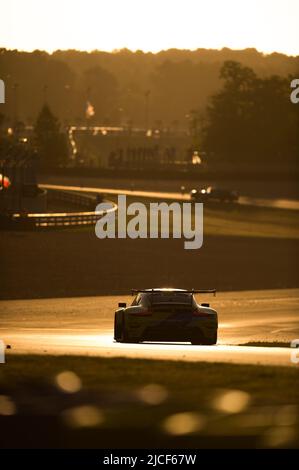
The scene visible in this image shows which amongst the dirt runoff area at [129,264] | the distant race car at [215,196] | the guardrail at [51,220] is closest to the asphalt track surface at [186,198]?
the distant race car at [215,196]

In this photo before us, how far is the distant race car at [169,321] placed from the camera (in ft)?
87.9

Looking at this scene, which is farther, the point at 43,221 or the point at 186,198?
Result: the point at 186,198

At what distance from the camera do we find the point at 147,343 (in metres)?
27.7

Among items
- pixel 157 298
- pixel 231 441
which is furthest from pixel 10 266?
pixel 231 441

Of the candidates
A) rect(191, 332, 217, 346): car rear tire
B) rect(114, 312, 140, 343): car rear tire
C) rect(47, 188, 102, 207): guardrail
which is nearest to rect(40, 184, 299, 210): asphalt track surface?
rect(47, 188, 102, 207): guardrail

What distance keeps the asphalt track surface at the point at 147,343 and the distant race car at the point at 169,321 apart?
0.31 metres

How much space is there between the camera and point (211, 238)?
7812 cm

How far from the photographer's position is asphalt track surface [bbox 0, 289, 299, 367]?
21.6 meters

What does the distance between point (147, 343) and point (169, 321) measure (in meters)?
1.06

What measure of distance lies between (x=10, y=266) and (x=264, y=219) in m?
46.4

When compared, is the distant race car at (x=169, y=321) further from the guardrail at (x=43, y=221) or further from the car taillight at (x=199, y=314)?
the guardrail at (x=43, y=221)

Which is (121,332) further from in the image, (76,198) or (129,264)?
(76,198)

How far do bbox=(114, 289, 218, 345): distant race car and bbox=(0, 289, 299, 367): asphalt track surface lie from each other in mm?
315

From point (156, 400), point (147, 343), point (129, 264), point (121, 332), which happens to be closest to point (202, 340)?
point (147, 343)
